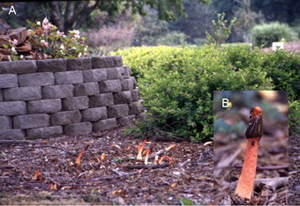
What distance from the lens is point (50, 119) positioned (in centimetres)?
549

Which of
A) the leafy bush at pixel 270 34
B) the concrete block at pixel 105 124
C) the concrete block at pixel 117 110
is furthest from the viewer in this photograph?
the leafy bush at pixel 270 34

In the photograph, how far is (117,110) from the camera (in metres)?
6.07

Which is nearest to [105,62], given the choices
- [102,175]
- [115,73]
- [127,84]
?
[115,73]

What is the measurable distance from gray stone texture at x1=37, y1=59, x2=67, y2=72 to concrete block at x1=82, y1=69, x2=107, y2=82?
32 cm

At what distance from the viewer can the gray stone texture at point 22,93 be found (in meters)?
5.26

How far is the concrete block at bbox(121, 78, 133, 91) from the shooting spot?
20.4ft

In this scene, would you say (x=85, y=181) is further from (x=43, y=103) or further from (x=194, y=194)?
(x=43, y=103)

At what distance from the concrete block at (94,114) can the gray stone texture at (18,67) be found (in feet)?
3.09

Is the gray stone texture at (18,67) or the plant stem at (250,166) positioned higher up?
the gray stone texture at (18,67)

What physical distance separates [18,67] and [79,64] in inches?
33.3

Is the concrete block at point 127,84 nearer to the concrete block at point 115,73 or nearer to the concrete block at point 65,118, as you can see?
the concrete block at point 115,73

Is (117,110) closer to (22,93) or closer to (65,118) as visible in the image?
(65,118)

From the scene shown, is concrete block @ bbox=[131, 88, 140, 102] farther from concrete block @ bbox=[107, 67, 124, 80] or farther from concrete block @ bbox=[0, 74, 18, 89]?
concrete block @ bbox=[0, 74, 18, 89]

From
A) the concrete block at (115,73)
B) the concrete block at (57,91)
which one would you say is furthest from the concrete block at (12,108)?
the concrete block at (115,73)
